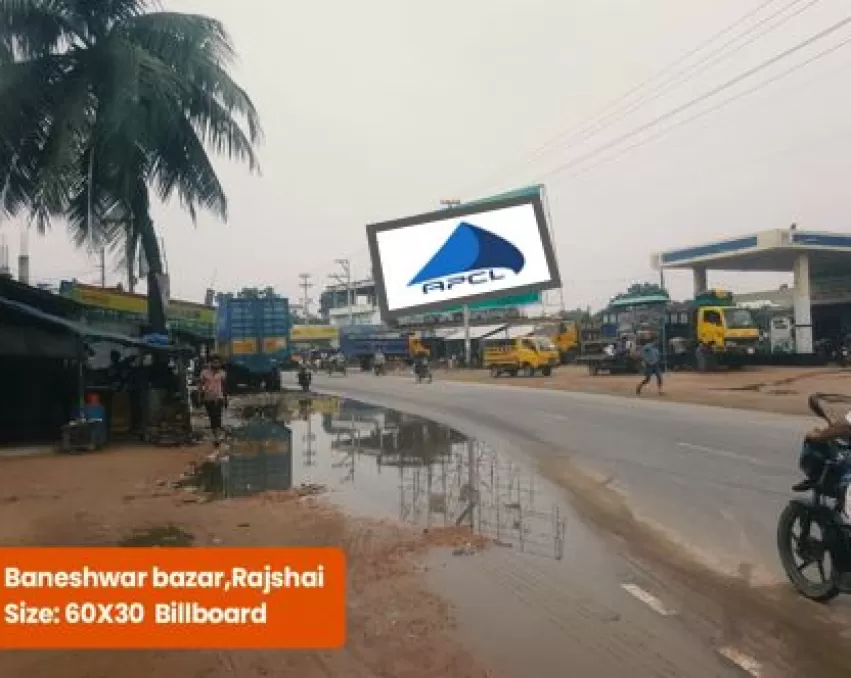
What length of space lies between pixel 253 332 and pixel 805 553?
26.3m

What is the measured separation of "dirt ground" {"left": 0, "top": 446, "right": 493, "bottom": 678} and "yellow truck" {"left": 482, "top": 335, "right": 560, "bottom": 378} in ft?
91.3

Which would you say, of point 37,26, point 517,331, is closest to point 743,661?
point 37,26

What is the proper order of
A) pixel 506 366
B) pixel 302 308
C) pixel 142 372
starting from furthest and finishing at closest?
pixel 302 308 → pixel 506 366 → pixel 142 372

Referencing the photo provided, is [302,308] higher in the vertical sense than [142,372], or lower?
higher

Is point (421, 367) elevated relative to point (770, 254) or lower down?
lower down

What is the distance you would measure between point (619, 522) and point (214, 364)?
10651 millimetres

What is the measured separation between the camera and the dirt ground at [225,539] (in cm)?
443

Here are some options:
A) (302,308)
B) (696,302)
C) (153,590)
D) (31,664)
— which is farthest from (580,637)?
(302,308)

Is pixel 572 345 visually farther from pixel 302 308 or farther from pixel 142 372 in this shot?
pixel 302 308

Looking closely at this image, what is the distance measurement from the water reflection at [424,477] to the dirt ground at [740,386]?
9.22m

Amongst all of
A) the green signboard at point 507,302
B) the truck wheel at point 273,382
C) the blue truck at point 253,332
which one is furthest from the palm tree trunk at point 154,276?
the green signboard at point 507,302

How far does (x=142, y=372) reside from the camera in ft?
58.9

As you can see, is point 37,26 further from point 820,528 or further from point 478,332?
point 478,332

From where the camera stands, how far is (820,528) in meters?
5.58
